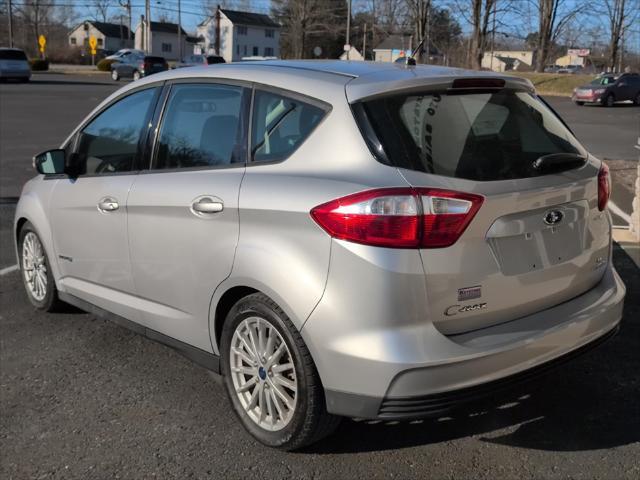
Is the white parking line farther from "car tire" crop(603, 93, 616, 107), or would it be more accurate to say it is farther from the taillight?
"car tire" crop(603, 93, 616, 107)

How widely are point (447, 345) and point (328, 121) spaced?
108 centimetres

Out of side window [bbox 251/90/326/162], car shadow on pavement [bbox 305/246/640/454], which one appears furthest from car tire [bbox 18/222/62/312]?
car shadow on pavement [bbox 305/246/640/454]

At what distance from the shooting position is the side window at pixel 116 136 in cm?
414

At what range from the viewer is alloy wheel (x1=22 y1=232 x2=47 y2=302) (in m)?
5.07

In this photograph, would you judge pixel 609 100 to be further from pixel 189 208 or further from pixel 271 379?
pixel 271 379

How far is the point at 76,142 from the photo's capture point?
4.74 metres

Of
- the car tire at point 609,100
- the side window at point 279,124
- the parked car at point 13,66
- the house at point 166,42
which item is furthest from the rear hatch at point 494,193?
the house at point 166,42

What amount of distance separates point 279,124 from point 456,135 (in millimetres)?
839

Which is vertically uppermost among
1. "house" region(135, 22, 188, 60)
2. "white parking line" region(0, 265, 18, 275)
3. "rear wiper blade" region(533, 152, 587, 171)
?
"house" region(135, 22, 188, 60)

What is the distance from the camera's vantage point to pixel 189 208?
11.5 ft

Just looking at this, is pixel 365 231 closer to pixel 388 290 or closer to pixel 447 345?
pixel 388 290

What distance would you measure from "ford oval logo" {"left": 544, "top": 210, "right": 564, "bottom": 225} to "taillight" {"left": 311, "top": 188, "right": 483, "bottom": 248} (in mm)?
455

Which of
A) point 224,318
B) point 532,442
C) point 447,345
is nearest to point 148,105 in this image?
point 224,318

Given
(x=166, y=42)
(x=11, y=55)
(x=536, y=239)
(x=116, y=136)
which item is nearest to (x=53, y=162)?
(x=116, y=136)
